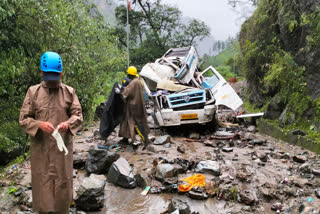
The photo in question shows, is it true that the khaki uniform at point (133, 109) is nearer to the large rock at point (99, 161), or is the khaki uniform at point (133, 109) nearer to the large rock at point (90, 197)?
the large rock at point (99, 161)

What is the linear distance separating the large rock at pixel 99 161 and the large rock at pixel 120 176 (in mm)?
286

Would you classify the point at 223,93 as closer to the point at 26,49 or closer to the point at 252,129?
the point at 252,129

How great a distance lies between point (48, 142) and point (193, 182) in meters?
2.46

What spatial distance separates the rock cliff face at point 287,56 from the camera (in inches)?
277

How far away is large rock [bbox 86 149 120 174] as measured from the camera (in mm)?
4551

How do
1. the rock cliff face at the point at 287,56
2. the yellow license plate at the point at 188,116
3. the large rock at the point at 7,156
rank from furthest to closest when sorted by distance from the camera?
the yellow license plate at the point at 188,116
the rock cliff face at the point at 287,56
the large rock at the point at 7,156

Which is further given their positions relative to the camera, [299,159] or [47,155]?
[299,159]

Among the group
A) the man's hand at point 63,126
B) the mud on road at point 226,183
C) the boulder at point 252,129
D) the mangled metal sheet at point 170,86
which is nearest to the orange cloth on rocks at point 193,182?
the mud on road at point 226,183

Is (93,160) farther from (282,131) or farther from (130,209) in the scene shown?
(282,131)

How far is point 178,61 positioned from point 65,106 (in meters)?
8.09

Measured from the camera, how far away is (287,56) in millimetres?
7758

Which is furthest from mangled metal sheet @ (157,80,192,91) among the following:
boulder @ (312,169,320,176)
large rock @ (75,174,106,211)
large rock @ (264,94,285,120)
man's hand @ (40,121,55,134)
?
man's hand @ (40,121,55,134)

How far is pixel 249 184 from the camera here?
13.9 ft

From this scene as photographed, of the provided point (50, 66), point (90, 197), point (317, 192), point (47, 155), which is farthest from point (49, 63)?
point (317, 192)
